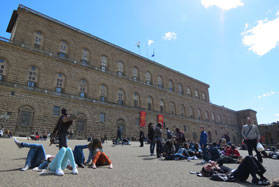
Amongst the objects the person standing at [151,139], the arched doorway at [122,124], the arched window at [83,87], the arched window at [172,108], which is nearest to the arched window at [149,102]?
the arched window at [172,108]

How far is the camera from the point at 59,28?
68.6 ft

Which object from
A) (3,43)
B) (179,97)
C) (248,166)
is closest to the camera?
(248,166)

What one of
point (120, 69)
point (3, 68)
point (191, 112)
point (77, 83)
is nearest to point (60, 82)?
point (77, 83)

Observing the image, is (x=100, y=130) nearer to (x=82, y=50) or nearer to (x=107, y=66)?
(x=107, y=66)

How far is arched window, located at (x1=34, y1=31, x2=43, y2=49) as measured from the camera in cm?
1896

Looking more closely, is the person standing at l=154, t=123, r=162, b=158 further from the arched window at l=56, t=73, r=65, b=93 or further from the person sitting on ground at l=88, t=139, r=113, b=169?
the arched window at l=56, t=73, r=65, b=93

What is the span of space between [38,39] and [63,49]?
2.70m

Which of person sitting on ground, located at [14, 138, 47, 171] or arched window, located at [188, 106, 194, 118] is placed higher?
arched window, located at [188, 106, 194, 118]

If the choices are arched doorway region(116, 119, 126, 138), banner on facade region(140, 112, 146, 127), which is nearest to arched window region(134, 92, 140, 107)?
banner on facade region(140, 112, 146, 127)

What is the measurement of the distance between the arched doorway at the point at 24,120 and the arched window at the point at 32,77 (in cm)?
237

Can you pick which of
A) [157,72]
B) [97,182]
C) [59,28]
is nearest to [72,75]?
[59,28]

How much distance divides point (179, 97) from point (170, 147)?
82.3 feet

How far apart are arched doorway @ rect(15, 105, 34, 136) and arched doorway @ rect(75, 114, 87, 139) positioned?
14.7 ft

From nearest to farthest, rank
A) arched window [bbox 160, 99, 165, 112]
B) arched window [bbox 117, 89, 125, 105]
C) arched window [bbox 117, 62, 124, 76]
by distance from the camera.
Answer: arched window [bbox 117, 89, 125, 105]
arched window [bbox 117, 62, 124, 76]
arched window [bbox 160, 99, 165, 112]
